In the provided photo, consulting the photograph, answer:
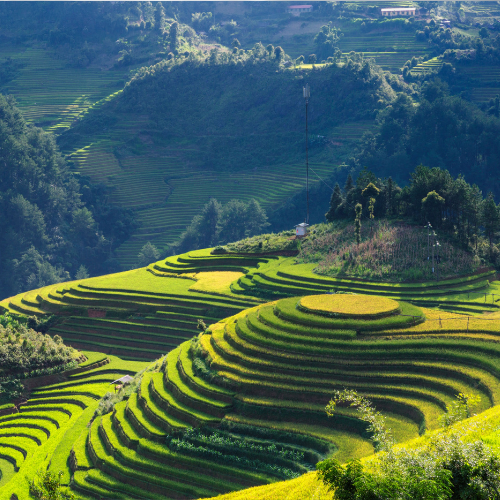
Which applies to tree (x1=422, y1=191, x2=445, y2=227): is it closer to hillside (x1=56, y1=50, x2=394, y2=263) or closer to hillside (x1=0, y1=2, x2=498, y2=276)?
hillside (x1=0, y1=2, x2=498, y2=276)

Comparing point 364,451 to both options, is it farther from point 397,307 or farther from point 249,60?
point 249,60

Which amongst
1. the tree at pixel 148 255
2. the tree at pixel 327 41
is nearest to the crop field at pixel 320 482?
the tree at pixel 148 255

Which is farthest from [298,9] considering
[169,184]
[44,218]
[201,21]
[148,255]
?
[148,255]

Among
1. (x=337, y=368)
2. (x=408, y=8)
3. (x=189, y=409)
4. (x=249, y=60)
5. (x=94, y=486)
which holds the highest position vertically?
(x=408, y=8)

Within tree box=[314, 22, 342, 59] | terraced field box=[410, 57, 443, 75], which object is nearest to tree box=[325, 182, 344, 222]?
terraced field box=[410, 57, 443, 75]

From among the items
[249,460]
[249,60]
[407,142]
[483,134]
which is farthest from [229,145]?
[249,460]
